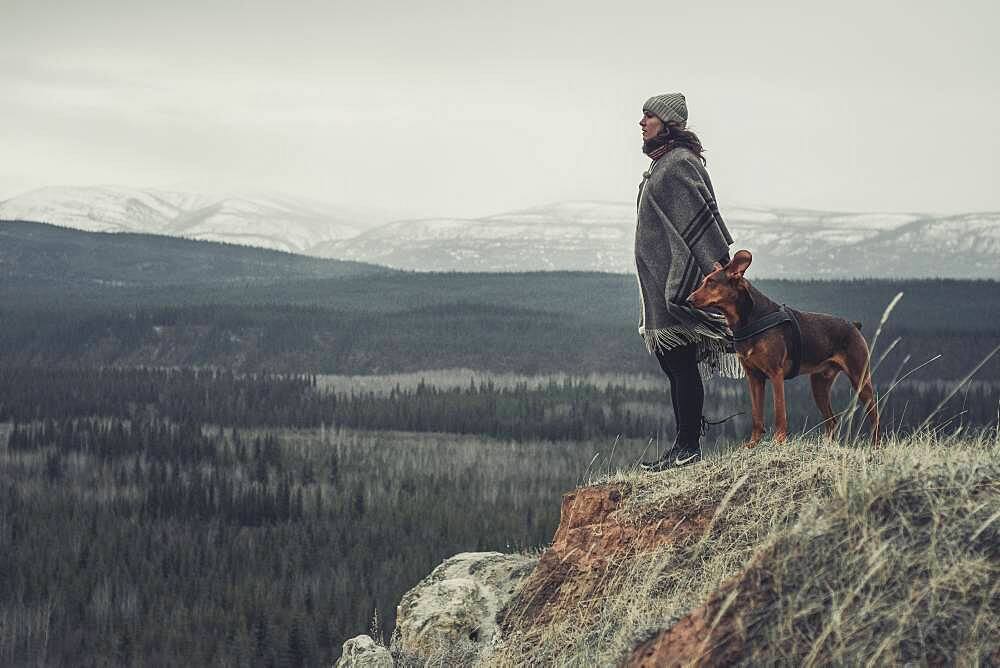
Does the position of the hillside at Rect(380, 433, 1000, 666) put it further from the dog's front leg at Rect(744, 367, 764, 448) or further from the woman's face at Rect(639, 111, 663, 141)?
the woman's face at Rect(639, 111, 663, 141)

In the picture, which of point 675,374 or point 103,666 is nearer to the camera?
point 675,374

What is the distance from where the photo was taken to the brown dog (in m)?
9.21

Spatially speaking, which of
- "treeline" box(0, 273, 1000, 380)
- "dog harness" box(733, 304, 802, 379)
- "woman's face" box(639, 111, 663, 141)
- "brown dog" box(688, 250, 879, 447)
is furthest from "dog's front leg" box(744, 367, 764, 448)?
"treeline" box(0, 273, 1000, 380)

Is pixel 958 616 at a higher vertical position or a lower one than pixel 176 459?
higher

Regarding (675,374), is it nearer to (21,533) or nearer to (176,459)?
(21,533)

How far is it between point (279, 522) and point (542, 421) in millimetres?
12661

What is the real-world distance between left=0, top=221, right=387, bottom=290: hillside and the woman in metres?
69.4

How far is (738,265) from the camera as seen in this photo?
30.2 ft

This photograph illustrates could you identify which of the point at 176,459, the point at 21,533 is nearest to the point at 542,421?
the point at 176,459

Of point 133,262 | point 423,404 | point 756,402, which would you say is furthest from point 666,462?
point 133,262

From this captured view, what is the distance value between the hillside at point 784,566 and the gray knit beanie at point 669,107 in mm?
2803

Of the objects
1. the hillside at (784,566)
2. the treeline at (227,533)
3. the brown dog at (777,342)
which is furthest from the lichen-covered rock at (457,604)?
the brown dog at (777,342)

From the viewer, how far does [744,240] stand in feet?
556

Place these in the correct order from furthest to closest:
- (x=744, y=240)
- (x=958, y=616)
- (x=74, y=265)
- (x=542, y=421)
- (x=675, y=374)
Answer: (x=744, y=240), (x=74, y=265), (x=542, y=421), (x=675, y=374), (x=958, y=616)
